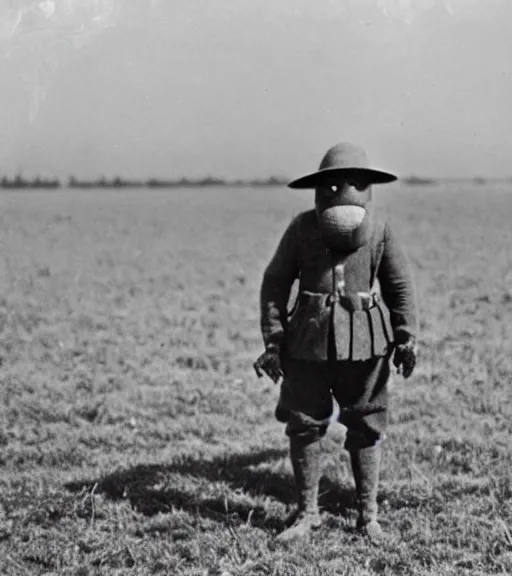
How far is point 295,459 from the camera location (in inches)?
158

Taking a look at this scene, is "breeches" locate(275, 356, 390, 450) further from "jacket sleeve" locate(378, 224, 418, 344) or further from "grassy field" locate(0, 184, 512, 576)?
"grassy field" locate(0, 184, 512, 576)

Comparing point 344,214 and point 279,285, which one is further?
point 279,285

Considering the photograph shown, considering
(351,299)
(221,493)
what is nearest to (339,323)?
(351,299)

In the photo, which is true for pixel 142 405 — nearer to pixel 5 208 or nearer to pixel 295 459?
→ pixel 295 459

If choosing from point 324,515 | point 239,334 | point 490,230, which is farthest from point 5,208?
point 324,515

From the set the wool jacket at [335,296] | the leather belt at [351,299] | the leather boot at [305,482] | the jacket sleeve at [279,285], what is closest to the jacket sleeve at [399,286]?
the wool jacket at [335,296]

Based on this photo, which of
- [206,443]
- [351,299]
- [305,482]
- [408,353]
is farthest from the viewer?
[206,443]

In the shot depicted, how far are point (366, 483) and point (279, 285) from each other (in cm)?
116

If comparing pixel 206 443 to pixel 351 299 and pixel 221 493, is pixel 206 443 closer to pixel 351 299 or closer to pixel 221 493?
pixel 221 493

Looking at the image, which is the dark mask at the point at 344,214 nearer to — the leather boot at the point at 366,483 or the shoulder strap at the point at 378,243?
the shoulder strap at the point at 378,243

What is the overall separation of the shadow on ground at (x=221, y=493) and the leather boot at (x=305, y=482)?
0.16m

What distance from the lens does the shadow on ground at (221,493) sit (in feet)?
14.1

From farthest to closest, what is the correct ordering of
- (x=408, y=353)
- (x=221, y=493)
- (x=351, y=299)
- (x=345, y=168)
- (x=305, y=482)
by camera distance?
(x=221, y=493) < (x=305, y=482) < (x=408, y=353) < (x=351, y=299) < (x=345, y=168)

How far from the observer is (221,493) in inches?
179
